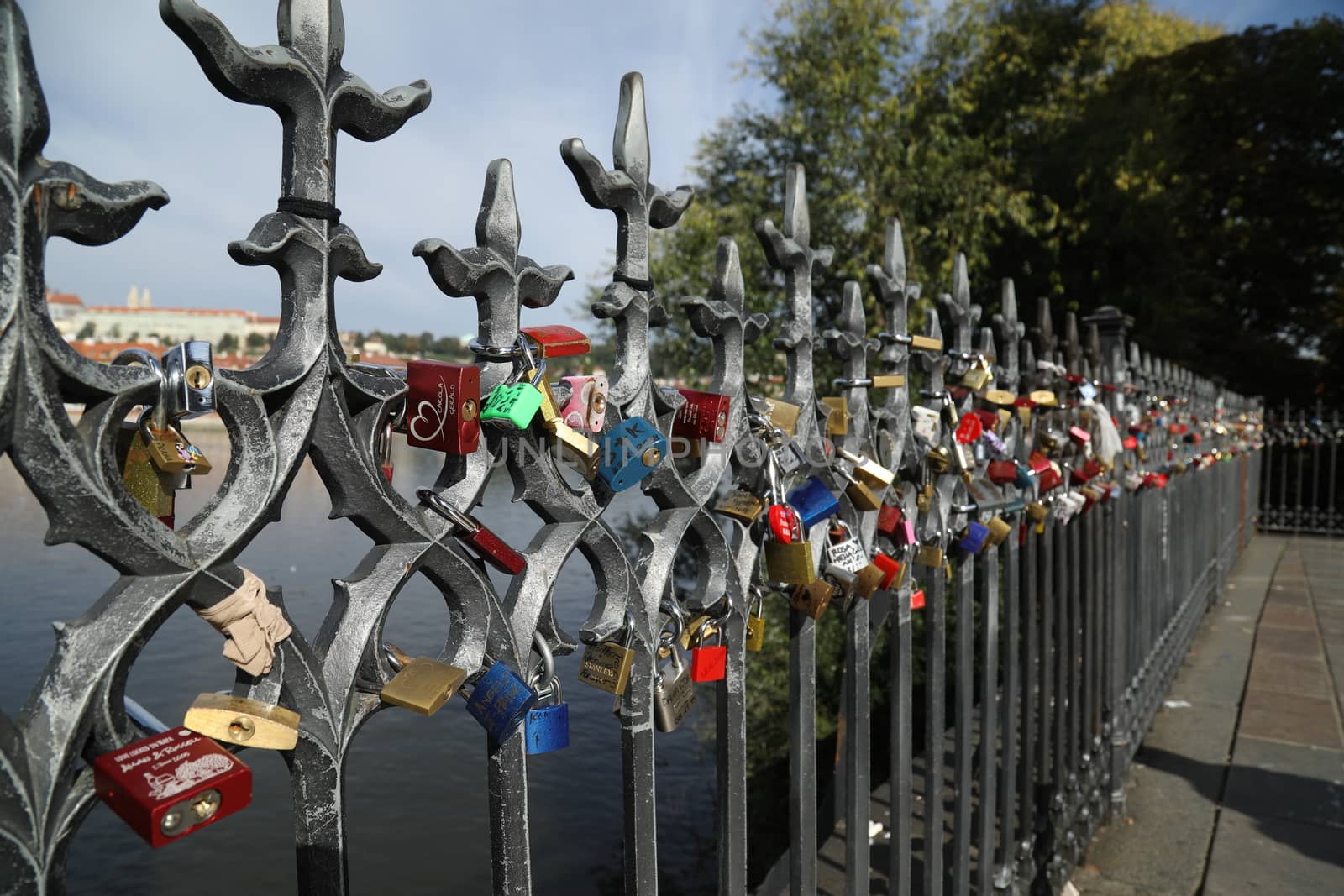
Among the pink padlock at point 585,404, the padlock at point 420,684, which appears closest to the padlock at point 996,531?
the pink padlock at point 585,404

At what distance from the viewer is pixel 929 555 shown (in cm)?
234

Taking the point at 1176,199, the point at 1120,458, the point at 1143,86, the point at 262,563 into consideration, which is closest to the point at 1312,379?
the point at 1176,199

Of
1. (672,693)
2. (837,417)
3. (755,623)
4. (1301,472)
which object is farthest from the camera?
(1301,472)

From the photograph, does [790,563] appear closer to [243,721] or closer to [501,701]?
[501,701]

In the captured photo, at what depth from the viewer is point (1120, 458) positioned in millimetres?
4301

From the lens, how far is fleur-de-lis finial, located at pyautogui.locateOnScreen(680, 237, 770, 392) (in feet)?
5.08

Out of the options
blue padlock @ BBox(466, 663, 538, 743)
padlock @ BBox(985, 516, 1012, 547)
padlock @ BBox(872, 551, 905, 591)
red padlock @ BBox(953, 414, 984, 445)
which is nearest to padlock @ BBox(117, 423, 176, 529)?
blue padlock @ BBox(466, 663, 538, 743)

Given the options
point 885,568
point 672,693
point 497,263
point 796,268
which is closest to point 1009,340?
point 885,568

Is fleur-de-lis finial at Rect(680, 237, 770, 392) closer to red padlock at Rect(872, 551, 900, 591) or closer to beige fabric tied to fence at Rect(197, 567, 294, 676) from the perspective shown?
red padlock at Rect(872, 551, 900, 591)

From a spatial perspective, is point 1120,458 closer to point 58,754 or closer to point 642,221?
point 642,221

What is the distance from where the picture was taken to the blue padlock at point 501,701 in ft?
3.75

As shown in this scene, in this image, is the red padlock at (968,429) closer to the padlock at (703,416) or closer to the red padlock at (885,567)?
the red padlock at (885,567)

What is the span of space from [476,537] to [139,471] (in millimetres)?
374

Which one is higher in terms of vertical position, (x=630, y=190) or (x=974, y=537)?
(x=630, y=190)
